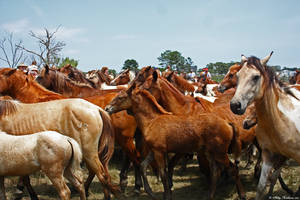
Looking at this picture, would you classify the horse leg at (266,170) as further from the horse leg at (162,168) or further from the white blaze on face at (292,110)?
the horse leg at (162,168)

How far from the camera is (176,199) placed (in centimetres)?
558

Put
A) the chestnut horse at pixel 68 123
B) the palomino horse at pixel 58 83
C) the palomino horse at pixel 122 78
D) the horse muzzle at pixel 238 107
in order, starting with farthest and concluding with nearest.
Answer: the palomino horse at pixel 122 78 → the palomino horse at pixel 58 83 → the chestnut horse at pixel 68 123 → the horse muzzle at pixel 238 107

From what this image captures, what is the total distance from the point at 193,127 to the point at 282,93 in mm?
1504

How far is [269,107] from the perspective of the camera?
160 inches

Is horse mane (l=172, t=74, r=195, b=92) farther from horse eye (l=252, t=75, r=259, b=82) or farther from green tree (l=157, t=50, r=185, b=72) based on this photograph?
green tree (l=157, t=50, r=185, b=72)

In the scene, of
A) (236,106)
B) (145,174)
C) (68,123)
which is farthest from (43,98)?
(236,106)

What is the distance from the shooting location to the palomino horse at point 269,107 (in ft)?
12.9

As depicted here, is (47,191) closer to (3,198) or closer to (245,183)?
(3,198)

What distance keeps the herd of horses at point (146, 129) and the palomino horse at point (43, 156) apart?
0.01 metres

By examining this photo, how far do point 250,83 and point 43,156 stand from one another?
2.92m

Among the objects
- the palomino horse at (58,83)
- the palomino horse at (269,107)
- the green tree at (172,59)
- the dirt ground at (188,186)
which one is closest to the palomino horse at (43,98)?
the dirt ground at (188,186)

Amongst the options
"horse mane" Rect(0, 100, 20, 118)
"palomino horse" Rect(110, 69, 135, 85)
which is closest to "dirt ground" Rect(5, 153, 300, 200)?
"horse mane" Rect(0, 100, 20, 118)

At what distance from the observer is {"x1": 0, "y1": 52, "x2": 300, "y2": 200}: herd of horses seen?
407 centimetres

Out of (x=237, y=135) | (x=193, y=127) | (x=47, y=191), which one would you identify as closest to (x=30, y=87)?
(x=47, y=191)
